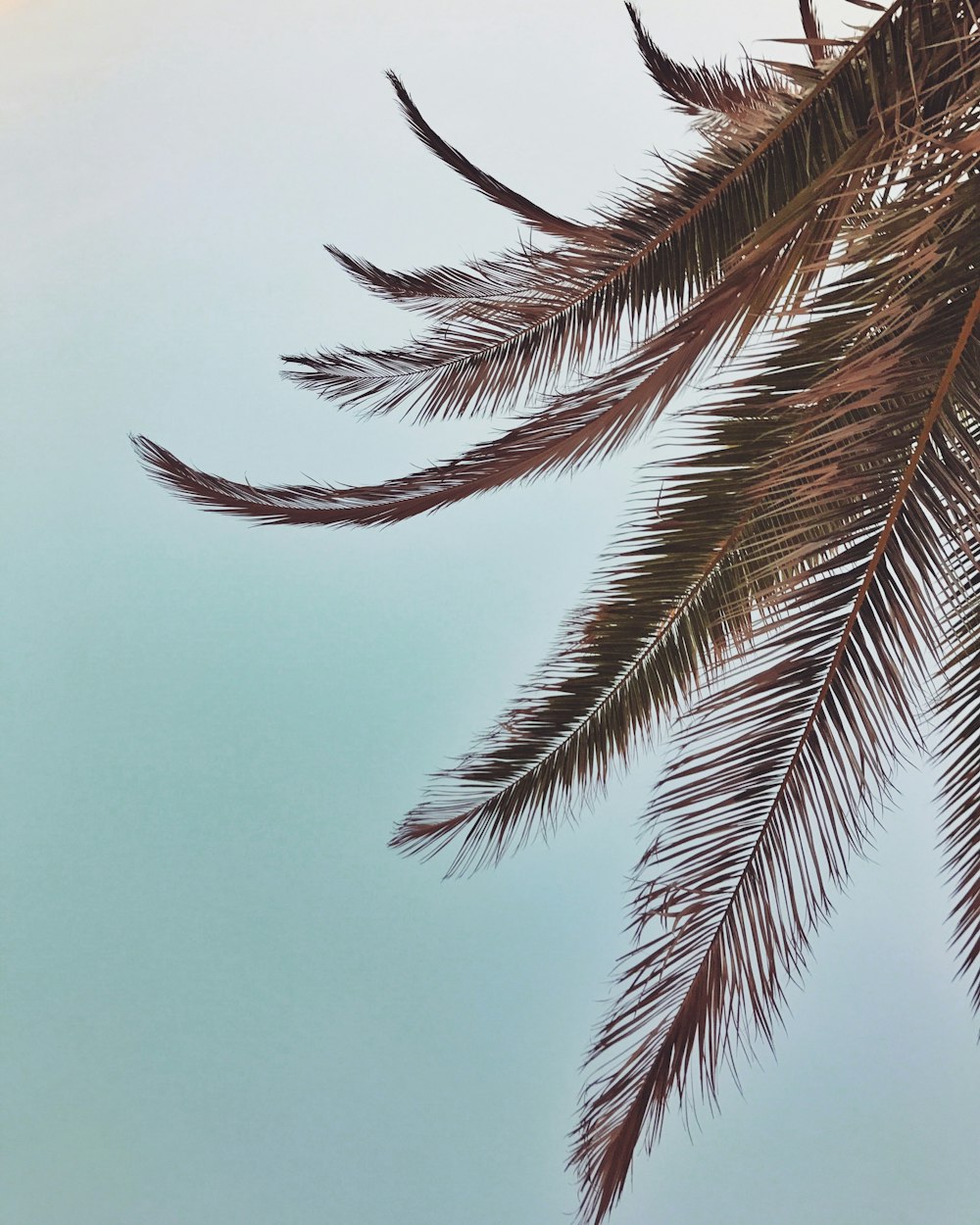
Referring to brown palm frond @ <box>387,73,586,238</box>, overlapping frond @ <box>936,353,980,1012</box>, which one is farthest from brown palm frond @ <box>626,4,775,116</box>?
overlapping frond @ <box>936,353,980,1012</box>

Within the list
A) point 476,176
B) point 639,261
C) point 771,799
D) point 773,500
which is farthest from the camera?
point 476,176

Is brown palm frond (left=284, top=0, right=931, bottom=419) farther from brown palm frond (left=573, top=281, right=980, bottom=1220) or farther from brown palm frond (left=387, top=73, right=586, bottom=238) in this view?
brown palm frond (left=573, top=281, right=980, bottom=1220)

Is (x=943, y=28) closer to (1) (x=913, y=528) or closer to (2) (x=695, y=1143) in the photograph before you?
(1) (x=913, y=528)

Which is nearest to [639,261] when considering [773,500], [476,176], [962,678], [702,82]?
[773,500]

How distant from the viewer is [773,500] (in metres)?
3.22

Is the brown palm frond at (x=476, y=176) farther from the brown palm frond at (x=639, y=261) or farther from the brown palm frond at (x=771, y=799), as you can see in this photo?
the brown palm frond at (x=771, y=799)

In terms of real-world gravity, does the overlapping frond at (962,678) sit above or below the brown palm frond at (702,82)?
below

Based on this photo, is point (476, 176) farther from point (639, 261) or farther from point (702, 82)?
point (702, 82)

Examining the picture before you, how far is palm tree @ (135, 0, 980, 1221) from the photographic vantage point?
262cm

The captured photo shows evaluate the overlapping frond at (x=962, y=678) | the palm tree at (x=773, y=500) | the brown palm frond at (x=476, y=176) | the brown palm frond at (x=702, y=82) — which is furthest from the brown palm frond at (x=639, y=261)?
the brown palm frond at (x=702, y=82)

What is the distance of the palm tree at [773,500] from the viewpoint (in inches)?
103

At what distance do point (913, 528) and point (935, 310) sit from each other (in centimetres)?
48

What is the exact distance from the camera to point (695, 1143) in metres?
11.1

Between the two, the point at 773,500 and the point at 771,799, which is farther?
the point at 773,500
